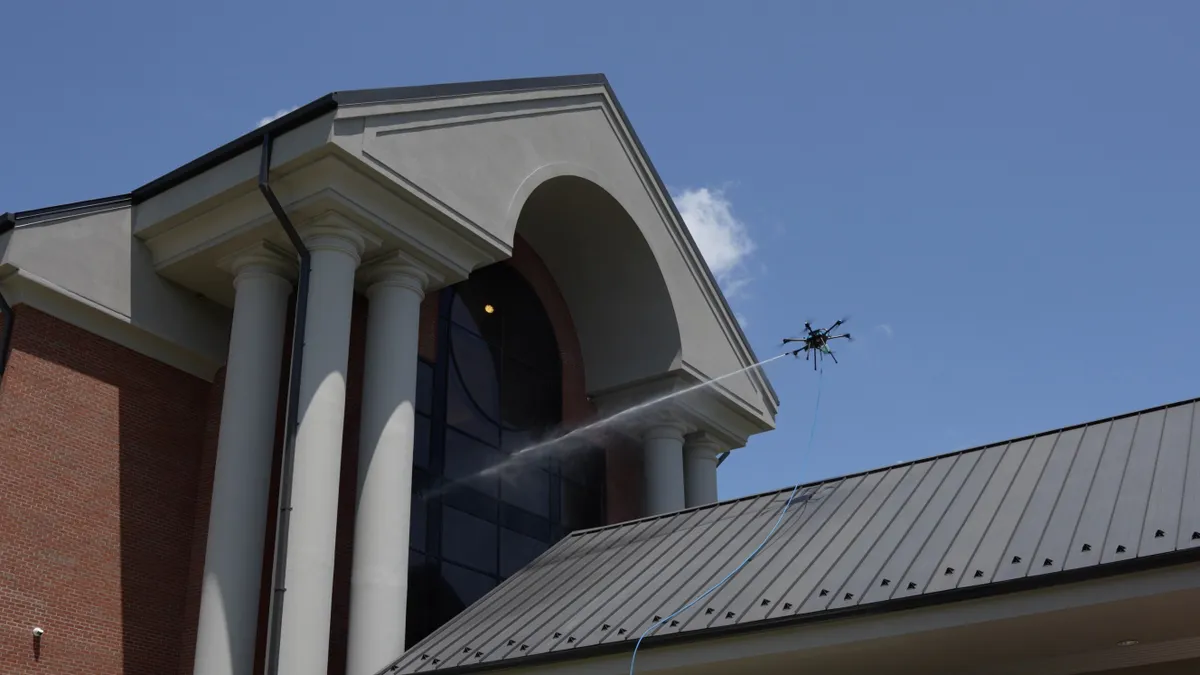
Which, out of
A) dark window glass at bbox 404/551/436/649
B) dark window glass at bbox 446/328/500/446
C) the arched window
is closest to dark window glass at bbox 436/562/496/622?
the arched window

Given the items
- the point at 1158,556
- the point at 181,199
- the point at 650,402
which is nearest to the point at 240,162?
the point at 181,199

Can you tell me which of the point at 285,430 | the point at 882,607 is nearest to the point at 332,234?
the point at 285,430

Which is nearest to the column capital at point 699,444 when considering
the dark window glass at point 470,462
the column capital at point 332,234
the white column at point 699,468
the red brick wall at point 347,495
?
the white column at point 699,468

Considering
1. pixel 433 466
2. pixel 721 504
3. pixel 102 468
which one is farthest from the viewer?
pixel 433 466

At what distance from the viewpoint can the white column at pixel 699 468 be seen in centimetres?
2300

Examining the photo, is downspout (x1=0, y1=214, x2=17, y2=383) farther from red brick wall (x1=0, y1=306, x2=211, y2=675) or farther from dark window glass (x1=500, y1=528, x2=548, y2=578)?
dark window glass (x1=500, y1=528, x2=548, y2=578)

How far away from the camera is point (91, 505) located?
1527 centimetres

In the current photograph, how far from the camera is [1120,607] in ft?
27.4

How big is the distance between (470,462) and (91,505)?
17.9 feet

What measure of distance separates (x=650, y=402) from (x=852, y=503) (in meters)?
10.2

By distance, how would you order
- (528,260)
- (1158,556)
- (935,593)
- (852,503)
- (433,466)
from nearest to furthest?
(1158,556)
(935,593)
(852,503)
(433,466)
(528,260)

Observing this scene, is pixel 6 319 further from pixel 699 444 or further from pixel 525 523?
pixel 699 444

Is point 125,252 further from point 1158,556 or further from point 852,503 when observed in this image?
point 1158,556

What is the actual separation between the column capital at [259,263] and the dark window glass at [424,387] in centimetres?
246
